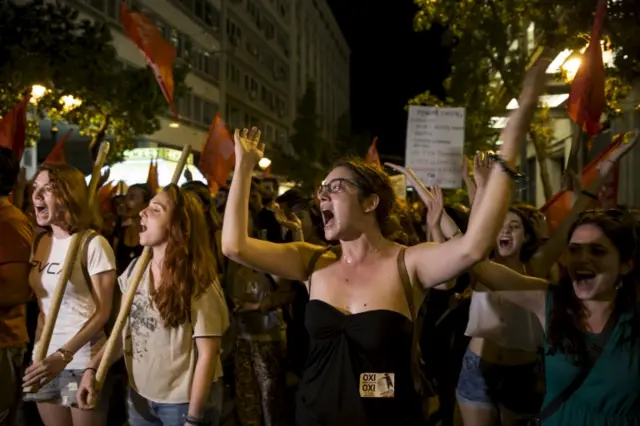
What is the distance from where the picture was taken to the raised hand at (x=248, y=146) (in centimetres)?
314

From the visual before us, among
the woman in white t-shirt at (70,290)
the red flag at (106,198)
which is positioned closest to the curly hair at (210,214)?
the woman in white t-shirt at (70,290)

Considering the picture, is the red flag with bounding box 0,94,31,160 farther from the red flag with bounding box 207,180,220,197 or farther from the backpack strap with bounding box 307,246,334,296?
the backpack strap with bounding box 307,246,334,296

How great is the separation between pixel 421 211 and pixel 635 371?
5162mm

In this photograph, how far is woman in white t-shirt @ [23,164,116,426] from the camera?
4.10 meters

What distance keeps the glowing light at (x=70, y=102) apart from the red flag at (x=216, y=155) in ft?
32.7

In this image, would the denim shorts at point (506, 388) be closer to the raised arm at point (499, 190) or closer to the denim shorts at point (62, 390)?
the raised arm at point (499, 190)

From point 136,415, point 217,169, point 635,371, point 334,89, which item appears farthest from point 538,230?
point 334,89

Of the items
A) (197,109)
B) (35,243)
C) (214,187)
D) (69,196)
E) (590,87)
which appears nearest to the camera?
(69,196)

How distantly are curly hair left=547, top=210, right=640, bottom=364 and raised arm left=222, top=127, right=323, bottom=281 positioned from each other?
117 centimetres

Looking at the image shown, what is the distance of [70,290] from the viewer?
13.5ft

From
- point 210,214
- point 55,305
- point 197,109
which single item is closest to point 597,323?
point 55,305

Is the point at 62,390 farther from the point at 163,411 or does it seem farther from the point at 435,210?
the point at 435,210

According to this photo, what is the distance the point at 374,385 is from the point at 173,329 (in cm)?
130

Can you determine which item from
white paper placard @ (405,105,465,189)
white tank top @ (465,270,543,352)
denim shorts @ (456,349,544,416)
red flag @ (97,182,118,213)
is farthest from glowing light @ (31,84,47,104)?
denim shorts @ (456,349,544,416)
